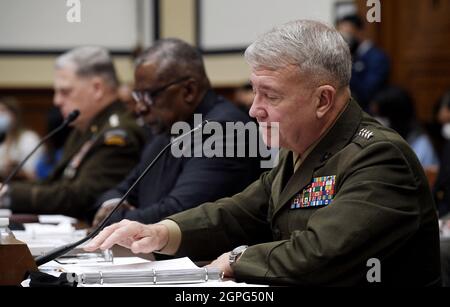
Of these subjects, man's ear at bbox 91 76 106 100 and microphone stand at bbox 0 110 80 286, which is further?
man's ear at bbox 91 76 106 100

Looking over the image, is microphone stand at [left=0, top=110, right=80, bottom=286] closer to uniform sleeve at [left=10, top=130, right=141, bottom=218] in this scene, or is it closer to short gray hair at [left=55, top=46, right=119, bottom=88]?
uniform sleeve at [left=10, top=130, right=141, bottom=218]

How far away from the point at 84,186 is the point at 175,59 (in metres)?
0.92

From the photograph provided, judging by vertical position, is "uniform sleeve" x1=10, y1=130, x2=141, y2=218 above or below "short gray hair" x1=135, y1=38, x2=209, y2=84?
below

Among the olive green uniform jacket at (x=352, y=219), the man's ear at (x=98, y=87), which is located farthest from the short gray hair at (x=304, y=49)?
the man's ear at (x=98, y=87)

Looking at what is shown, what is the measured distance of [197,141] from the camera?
2996mm

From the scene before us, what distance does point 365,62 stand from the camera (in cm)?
607

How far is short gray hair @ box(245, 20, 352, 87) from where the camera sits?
1.89m

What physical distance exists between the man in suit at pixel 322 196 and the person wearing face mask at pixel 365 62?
3930 millimetres

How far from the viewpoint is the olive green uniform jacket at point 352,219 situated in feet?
5.65

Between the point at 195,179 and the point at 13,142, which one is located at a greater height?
the point at 195,179

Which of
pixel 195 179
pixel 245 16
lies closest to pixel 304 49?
pixel 195 179

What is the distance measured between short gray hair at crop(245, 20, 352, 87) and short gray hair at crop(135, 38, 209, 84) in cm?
121

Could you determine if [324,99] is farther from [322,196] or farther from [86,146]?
[86,146]

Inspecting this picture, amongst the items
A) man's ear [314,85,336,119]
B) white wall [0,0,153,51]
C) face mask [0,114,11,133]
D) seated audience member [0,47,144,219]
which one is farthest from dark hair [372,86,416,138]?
man's ear [314,85,336,119]
